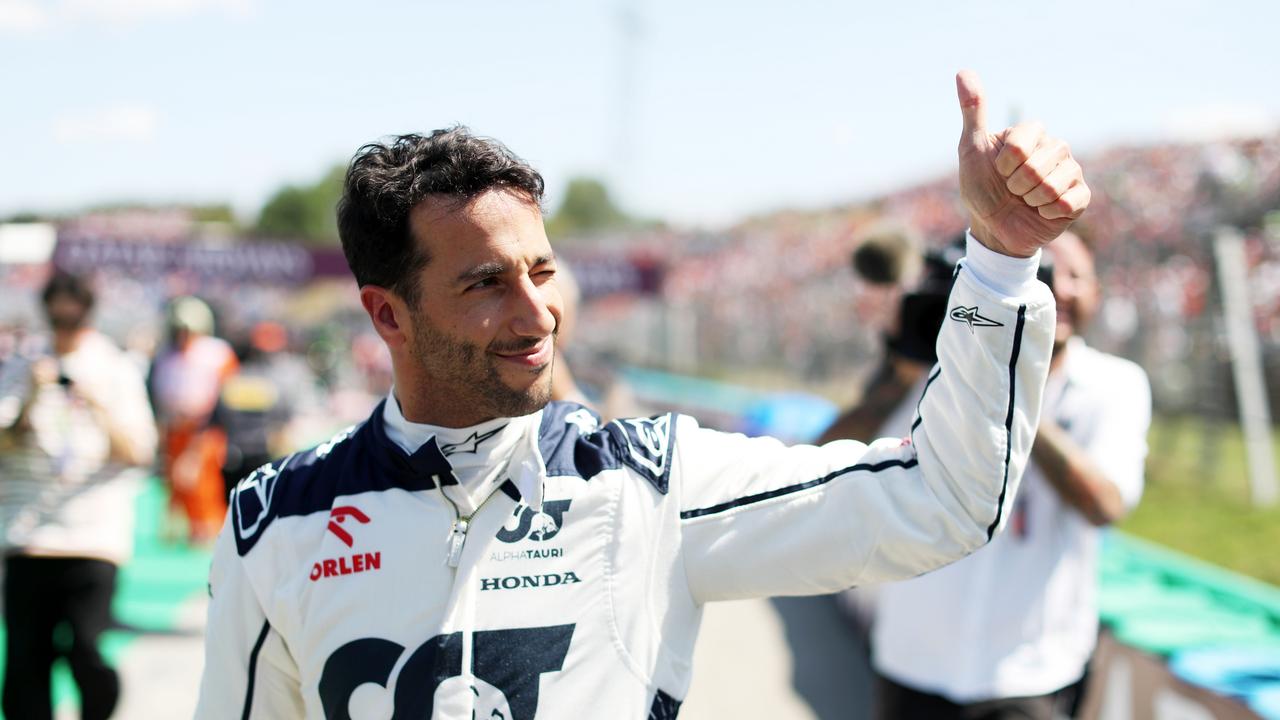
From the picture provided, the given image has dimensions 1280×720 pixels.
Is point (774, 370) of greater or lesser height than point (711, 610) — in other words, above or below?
below

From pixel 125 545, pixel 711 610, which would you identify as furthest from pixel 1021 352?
pixel 711 610

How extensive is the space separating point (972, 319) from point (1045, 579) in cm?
154

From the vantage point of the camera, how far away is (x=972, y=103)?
4.17 ft

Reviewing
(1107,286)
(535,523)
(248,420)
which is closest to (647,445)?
(535,523)

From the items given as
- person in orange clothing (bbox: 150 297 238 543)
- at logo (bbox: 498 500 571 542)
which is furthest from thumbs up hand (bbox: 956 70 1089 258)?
person in orange clothing (bbox: 150 297 238 543)

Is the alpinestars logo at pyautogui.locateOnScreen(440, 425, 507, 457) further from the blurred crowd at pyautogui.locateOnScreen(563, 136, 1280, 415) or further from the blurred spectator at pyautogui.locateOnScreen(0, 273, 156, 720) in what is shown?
the blurred spectator at pyautogui.locateOnScreen(0, 273, 156, 720)

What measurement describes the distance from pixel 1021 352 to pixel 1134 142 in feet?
89.7

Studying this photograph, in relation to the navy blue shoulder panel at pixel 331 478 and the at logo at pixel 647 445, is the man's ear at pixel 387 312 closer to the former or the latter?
the navy blue shoulder panel at pixel 331 478

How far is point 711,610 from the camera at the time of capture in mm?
6852

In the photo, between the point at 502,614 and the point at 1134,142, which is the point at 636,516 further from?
the point at 1134,142

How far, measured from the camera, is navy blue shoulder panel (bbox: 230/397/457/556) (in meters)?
1.55

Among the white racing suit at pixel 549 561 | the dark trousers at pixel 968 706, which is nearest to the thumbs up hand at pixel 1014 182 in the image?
the white racing suit at pixel 549 561

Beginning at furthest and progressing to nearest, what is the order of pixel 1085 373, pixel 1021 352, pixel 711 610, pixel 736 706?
pixel 711 610
pixel 736 706
pixel 1085 373
pixel 1021 352

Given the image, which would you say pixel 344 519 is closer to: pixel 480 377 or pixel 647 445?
pixel 480 377
